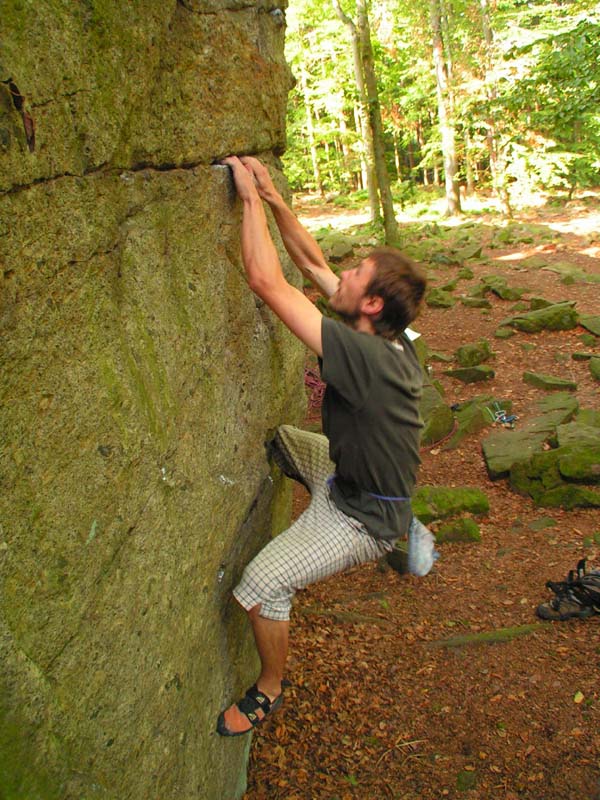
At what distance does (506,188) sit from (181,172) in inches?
800

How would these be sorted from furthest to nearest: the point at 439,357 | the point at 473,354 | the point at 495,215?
the point at 495,215, the point at 439,357, the point at 473,354

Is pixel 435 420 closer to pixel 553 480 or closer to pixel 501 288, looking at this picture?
pixel 553 480

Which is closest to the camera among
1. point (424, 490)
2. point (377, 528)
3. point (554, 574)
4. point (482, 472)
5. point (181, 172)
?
point (181, 172)

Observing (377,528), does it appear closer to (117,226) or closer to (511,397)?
(117,226)

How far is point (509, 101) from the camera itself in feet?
29.7

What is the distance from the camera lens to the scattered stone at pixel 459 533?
220 inches

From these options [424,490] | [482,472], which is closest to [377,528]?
[424,490]

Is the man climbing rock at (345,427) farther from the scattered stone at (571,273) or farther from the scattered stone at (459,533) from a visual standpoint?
→ the scattered stone at (571,273)

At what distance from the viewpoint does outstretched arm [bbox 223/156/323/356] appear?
2.64m

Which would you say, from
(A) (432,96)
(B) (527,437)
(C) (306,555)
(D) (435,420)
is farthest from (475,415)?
(A) (432,96)

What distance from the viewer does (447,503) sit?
5926 mm

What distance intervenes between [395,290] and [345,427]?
62 cm

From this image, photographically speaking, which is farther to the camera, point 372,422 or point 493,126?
point 493,126

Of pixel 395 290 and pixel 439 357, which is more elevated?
pixel 395 290
